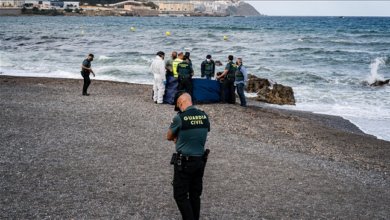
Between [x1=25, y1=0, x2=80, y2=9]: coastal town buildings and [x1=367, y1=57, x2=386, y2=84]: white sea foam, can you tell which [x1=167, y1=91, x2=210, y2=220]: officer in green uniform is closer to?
[x1=367, y1=57, x2=386, y2=84]: white sea foam

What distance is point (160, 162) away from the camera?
8117mm

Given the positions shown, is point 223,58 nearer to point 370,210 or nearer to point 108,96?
point 108,96

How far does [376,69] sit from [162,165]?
985 inches

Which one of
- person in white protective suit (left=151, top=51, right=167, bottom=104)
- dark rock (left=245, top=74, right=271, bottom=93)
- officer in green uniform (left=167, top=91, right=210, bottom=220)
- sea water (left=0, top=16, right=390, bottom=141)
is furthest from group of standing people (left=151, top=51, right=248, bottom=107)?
officer in green uniform (left=167, top=91, right=210, bottom=220)

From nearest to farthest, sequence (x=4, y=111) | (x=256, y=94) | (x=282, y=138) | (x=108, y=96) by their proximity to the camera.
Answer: (x=282, y=138) → (x=4, y=111) → (x=108, y=96) → (x=256, y=94)

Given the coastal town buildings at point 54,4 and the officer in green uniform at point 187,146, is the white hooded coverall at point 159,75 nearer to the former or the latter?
the officer in green uniform at point 187,146

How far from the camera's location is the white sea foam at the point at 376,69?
2406cm

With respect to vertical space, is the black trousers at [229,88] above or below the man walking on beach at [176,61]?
below

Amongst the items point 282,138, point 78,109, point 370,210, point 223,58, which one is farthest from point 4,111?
point 223,58

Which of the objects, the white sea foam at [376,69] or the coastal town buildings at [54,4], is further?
the coastal town buildings at [54,4]

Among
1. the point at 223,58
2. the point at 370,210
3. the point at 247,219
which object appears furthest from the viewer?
the point at 223,58

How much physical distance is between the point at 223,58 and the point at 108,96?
65.4 ft

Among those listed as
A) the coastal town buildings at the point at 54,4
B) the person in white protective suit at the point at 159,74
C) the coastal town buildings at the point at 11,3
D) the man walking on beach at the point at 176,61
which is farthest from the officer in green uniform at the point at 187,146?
the coastal town buildings at the point at 11,3

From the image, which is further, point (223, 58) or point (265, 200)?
point (223, 58)
